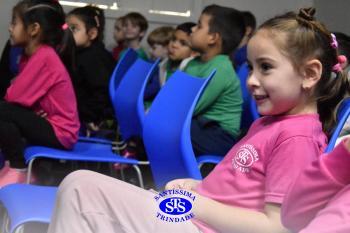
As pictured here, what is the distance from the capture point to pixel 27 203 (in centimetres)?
126

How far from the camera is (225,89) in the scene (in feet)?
6.73

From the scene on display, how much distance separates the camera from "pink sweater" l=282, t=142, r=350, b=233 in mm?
675

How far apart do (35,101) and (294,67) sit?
4.28ft

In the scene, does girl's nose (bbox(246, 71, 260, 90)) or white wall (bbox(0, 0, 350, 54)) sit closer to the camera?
girl's nose (bbox(246, 71, 260, 90))

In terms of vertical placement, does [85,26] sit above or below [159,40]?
above

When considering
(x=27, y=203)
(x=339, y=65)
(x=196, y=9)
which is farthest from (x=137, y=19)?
(x=339, y=65)

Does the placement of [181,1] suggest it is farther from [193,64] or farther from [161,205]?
[161,205]

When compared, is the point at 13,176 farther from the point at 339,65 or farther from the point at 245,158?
the point at 339,65

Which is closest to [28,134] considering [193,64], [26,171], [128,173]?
[26,171]

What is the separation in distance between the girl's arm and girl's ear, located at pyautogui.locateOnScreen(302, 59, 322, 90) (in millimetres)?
275

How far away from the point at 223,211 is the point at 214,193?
85 millimetres

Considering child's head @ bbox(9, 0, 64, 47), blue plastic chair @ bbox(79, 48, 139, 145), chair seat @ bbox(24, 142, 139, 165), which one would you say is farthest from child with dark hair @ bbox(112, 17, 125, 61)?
chair seat @ bbox(24, 142, 139, 165)

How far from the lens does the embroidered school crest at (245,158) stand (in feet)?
3.31

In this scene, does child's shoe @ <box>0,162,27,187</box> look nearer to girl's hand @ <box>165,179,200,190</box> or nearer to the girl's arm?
girl's hand @ <box>165,179,200,190</box>
